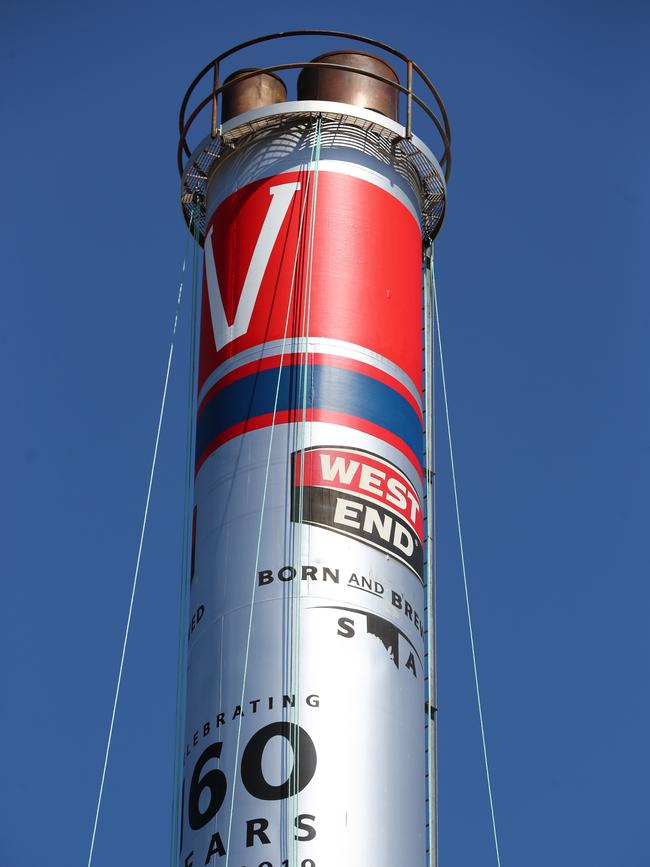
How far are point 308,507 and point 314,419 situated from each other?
4.69 ft

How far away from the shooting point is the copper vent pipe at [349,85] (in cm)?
3297

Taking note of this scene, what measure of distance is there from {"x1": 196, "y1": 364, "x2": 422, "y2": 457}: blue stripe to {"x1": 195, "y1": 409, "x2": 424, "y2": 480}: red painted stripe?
67 mm

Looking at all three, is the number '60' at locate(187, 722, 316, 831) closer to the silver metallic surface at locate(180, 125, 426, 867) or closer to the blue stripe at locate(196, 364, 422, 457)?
the silver metallic surface at locate(180, 125, 426, 867)

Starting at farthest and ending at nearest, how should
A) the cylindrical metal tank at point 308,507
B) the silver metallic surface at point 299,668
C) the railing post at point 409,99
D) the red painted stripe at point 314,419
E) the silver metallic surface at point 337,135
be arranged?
1. the railing post at point 409,99
2. the silver metallic surface at point 337,135
3. the red painted stripe at point 314,419
4. the cylindrical metal tank at point 308,507
5. the silver metallic surface at point 299,668

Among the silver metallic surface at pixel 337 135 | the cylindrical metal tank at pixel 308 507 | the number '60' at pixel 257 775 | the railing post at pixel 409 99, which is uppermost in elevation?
the railing post at pixel 409 99

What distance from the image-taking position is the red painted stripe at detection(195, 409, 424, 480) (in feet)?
98.1

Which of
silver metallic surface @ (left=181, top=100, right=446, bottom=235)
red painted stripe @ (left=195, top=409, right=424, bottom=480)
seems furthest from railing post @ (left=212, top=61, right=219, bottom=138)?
red painted stripe @ (left=195, top=409, right=424, bottom=480)

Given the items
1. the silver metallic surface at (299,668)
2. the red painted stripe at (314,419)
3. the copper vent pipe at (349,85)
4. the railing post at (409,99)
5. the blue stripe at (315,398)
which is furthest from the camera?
the copper vent pipe at (349,85)

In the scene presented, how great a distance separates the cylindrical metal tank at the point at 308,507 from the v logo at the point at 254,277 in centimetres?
3

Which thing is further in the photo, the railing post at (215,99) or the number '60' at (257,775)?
the railing post at (215,99)

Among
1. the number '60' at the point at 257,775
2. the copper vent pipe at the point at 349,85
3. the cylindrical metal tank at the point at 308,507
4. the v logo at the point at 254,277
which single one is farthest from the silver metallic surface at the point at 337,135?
the number '60' at the point at 257,775

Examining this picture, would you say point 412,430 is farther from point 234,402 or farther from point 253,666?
point 253,666

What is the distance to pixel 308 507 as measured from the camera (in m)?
29.2

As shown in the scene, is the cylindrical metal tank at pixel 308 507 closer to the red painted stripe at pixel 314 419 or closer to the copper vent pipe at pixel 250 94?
the red painted stripe at pixel 314 419
